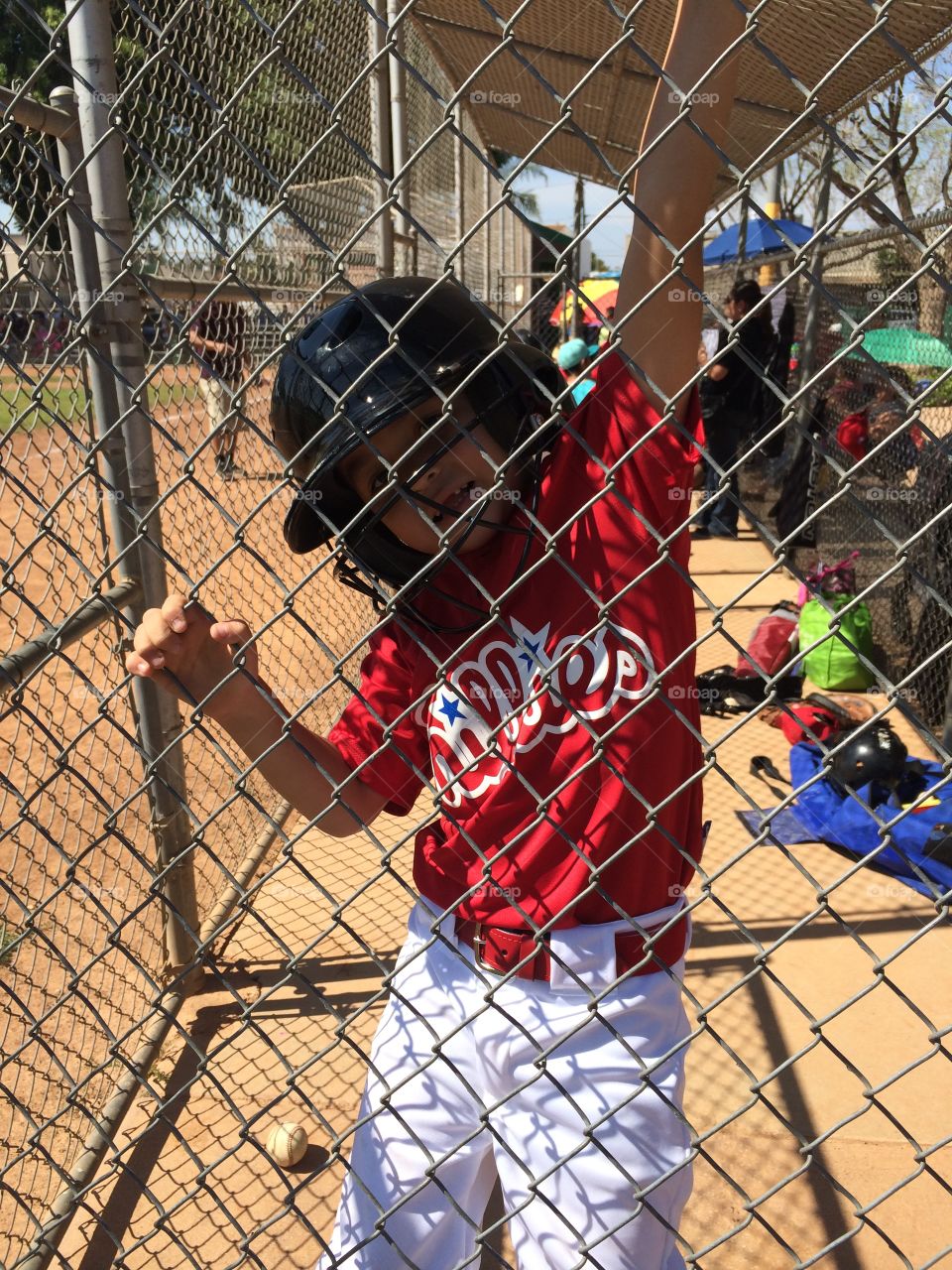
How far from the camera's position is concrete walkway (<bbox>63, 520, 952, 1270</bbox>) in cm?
224

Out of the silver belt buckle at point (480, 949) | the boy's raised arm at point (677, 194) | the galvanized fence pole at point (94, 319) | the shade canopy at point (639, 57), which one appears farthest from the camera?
the shade canopy at point (639, 57)

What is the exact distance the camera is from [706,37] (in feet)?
3.88

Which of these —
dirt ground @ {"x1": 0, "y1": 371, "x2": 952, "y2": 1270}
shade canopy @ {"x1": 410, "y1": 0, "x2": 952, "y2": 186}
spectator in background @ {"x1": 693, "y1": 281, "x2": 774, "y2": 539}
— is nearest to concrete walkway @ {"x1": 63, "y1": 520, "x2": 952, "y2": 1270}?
dirt ground @ {"x1": 0, "y1": 371, "x2": 952, "y2": 1270}

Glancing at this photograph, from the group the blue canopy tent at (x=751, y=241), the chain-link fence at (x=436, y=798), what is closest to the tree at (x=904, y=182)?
the chain-link fence at (x=436, y=798)

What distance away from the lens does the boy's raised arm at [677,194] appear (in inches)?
46.6

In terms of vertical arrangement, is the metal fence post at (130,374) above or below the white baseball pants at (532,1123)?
above

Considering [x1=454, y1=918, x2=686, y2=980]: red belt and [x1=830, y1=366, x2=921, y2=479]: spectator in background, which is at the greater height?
[x1=830, y1=366, x2=921, y2=479]: spectator in background

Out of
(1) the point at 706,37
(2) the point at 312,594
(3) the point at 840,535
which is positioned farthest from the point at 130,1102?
(3) the point at 840,535

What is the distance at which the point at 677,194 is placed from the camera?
4.10ft

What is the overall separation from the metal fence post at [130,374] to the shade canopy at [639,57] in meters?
0.93

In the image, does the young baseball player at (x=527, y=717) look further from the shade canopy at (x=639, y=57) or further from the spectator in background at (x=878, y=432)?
the spectator in background at (x=878, y=432)

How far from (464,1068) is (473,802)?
0.50 meters

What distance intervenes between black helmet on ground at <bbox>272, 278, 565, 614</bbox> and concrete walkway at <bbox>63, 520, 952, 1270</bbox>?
0.64 meters

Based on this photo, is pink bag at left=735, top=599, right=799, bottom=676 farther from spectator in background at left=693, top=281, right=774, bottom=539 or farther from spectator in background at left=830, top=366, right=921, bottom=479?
spectator in background at left=693, top=281, right=774, bottom=539
